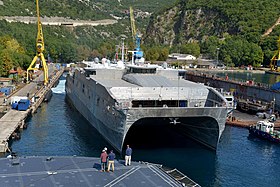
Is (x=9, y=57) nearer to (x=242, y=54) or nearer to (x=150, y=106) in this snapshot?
(x=150, y=106)

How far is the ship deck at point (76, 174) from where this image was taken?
23.0 meters

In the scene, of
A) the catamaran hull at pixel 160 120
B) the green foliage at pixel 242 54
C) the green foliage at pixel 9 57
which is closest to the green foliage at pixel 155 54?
the green foliage at pixel 242 54

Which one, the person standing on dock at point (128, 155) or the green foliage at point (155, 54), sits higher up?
the green foliage at point (155, 54)

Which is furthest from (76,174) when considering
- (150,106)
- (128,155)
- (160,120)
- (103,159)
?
(150,106)

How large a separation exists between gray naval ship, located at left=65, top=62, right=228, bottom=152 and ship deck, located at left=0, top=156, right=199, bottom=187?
10.1 metres

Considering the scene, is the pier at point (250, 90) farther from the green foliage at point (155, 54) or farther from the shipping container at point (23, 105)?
the green foliage at point (155, 54)

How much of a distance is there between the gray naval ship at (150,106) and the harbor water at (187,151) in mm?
1498

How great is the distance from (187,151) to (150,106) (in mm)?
5769

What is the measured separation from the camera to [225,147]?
43625 mm

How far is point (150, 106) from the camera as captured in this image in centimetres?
4259

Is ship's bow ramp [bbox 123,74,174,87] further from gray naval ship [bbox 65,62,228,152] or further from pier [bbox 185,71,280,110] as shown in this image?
pier [bbox 185,71,280,110]

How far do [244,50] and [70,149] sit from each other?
132740mm

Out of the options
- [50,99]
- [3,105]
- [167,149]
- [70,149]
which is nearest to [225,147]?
[167,149]

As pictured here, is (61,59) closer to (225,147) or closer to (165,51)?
(165,51)
